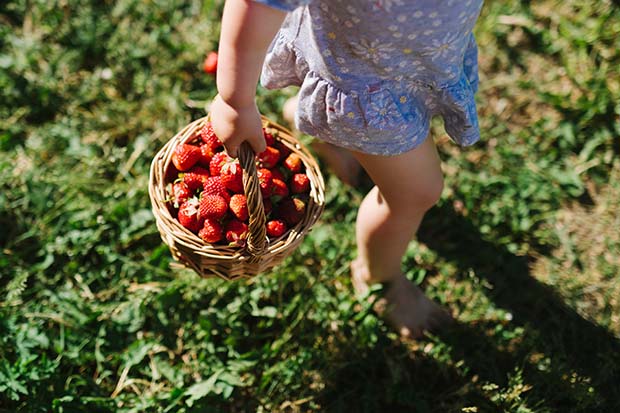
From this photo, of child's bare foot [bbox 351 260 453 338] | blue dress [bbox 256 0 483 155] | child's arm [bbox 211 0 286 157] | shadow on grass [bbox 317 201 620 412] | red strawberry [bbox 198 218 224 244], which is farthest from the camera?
child's bare foot [bbox 351 260 453 338]

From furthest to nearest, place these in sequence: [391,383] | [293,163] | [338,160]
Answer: [338,160] → [391,383] → [293,163]

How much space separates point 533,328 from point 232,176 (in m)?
1.14

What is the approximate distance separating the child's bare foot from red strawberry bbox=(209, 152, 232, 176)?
615 mm

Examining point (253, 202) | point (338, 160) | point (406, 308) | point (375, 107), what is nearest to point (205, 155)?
point (253, 202)

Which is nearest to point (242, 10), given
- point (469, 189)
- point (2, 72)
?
point (469, 189)

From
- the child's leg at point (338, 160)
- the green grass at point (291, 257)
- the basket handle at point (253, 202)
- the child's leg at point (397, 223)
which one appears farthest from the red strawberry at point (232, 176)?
the child's leg at point (338, 160)

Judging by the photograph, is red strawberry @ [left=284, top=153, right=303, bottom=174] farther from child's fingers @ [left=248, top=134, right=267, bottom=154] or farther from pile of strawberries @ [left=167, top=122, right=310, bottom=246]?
child's fingers @ [left=248, top=134, right=267, bottom=154]

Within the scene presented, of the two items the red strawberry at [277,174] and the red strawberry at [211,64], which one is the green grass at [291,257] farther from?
the red strawberry at [277,174]

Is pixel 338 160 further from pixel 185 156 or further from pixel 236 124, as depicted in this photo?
pixel 236 124

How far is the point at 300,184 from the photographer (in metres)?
1.68

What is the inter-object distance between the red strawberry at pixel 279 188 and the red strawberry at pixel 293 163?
7 centimetres

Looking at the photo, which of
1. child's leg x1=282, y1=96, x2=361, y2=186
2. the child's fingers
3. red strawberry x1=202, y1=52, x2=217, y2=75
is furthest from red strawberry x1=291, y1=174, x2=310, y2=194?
red strawberry x1=202, y1=52, x2=217, y2=75

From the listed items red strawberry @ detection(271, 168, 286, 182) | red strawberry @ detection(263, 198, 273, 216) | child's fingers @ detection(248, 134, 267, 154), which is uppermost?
child's fingers @ detection(248, 134, 267, 154)

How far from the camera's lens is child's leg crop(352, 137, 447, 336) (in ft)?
5.05
